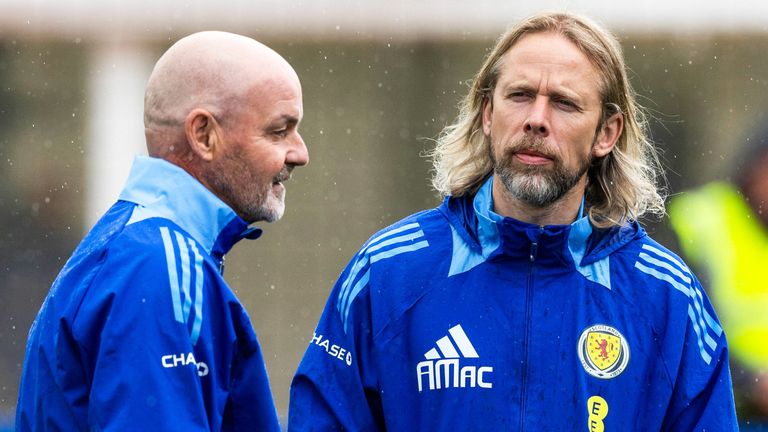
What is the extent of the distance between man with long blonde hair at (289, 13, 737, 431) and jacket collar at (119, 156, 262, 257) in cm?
61

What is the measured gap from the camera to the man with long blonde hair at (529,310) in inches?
120

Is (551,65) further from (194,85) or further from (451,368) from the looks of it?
(194,85)

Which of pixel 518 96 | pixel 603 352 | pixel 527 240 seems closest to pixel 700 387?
pixel 603 352

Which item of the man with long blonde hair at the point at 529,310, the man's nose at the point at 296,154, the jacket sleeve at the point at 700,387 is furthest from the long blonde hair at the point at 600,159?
the man's nose at the point at 296,154

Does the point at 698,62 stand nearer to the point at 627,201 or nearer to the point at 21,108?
the point at 21,108

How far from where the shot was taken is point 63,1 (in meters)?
9.86

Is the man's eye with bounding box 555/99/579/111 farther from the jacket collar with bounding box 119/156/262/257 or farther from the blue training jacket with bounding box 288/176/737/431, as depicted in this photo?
the jacket collar with bounding box 119/156/262/257

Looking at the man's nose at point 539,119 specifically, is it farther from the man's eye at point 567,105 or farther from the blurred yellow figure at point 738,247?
the blurred yellow figure at point 738,247

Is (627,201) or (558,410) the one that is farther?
(627,201)

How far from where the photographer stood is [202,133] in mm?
2699

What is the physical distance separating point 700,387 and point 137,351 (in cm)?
152

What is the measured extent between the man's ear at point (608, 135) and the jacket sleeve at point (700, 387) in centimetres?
53

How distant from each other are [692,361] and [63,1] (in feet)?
25.9

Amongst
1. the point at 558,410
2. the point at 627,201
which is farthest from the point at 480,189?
the point at 558,410
